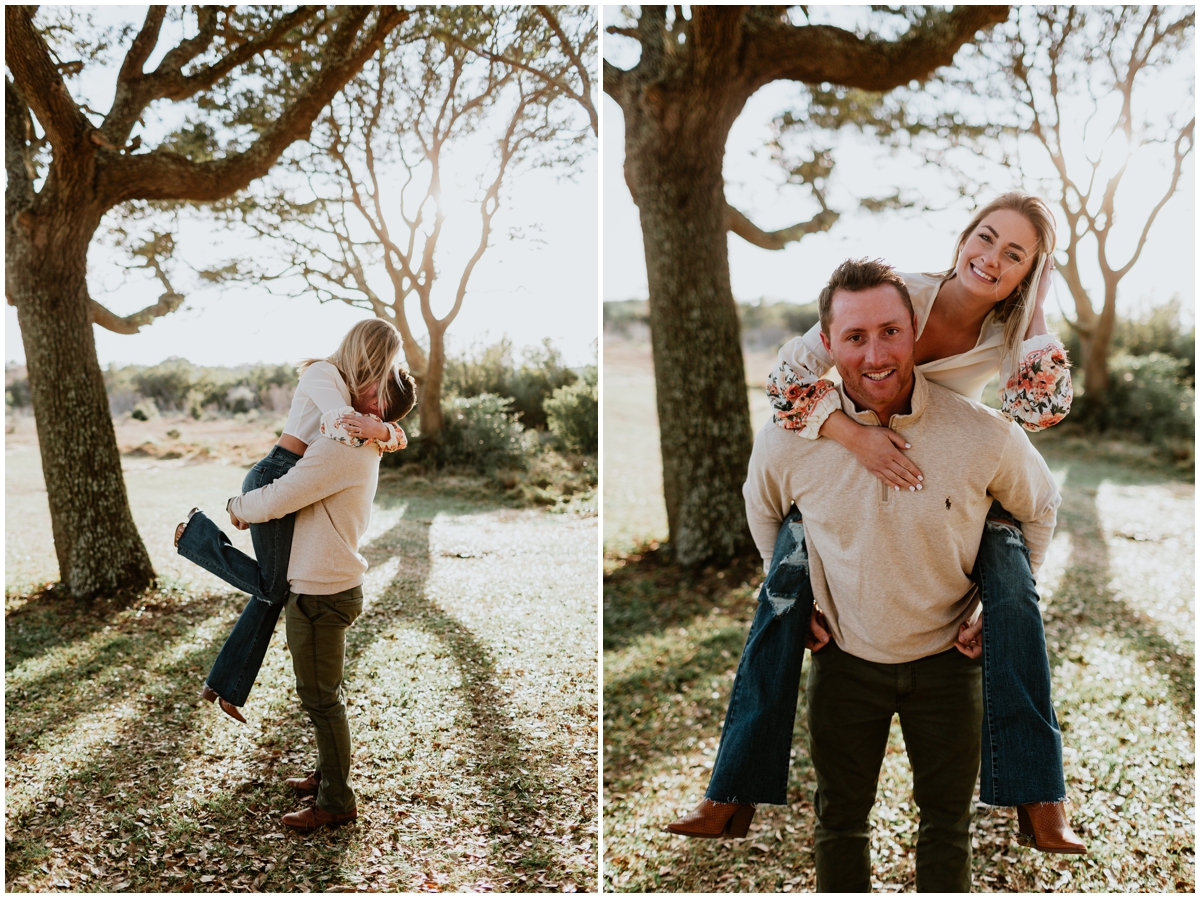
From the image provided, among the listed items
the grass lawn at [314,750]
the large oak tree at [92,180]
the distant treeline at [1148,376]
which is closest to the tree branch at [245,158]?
the large oak tree at [92,180]

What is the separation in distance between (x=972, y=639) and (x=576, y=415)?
3584mm

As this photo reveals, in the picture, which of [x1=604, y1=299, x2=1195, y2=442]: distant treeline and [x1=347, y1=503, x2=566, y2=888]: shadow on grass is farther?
[x1=604, y1=299, x2=1195, y2=442]: distant treeline

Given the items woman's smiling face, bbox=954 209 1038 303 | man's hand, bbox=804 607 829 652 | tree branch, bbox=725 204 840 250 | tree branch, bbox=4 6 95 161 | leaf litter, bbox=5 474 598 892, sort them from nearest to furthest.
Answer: woman's smiling face, bbox=954 209 1038 303 < man's hand, bbox=804 607 829 652 < leaf litter, bbox=5 474 598 892 < tree branch, bbox=4 6 95 161 < tree branch, bbox=725 204 840 250

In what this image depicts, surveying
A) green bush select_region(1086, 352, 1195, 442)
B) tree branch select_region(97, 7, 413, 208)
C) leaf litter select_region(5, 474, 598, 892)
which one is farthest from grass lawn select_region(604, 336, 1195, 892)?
green bush select_region(1086, 352, 1195, 442)

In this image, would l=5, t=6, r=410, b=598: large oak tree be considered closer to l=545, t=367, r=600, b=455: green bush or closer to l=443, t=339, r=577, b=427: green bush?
l=443, t=339, r=577, b=427: green bush

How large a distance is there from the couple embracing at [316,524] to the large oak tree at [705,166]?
2719mm

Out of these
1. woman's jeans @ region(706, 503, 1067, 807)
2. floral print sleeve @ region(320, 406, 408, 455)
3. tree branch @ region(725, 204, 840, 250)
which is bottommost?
woman's jeans @ region(706, 503, 1067, 807)

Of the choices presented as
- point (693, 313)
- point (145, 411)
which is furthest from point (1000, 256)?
point (145, 411)

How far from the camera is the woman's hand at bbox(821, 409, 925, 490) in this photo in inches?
63.4

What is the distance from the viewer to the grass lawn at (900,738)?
2523 mm

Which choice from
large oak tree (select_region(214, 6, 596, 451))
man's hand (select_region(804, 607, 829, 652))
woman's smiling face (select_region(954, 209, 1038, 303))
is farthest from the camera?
large oak tree (select_region(214, 6, 596, 451))

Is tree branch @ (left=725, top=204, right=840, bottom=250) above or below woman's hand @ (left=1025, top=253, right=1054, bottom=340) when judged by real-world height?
above

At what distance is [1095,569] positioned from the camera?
545 cm

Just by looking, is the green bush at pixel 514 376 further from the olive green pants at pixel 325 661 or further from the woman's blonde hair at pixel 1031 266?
the woman's blonde hair at pixel 1031 266
